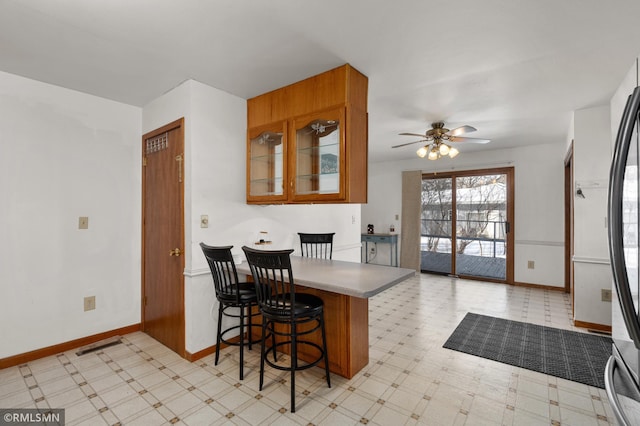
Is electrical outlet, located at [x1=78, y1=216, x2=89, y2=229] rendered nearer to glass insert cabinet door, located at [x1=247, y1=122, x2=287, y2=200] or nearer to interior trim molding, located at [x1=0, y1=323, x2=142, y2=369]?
interior trim molding, located at [x1=0, y1=323, x2=142, y2=369]

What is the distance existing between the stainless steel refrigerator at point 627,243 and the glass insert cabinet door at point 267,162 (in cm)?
221

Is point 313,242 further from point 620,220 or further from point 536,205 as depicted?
point 536,205

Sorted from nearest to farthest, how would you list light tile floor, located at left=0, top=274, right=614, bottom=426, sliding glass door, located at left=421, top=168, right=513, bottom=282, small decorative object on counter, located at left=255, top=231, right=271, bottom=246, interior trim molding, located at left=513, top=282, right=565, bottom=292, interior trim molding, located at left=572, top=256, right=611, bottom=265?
1. light tile floor, located at left=0, top=274, right=614, bottom=426
2. small decorative object on counter, located at left=255, top=231, right=271, bottom=246
3. interior trim molding, located at left=572, top=256, right=611, bottom=265
4. interior trim molding, located at left=513, top=282, right=565, bottom=292
5. sliding glass door, located at left=421, top=168, right=513, bottom=282

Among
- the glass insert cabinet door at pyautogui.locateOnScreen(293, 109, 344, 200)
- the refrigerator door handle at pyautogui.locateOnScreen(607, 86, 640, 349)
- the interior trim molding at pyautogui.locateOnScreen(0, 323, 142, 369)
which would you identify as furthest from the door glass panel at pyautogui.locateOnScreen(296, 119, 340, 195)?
the interior trim molding at pyautogui.locateOnScreen(0, 323, 142, 369)

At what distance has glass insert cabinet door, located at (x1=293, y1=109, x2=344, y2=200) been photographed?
7.73 ft

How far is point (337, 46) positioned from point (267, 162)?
127cm

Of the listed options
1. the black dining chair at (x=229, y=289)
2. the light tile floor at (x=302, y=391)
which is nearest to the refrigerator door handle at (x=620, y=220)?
the light tile floor at (x=302, y=391)

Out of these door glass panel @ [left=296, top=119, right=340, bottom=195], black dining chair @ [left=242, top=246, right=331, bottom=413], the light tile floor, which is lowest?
the light tile floor

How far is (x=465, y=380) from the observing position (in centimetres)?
235

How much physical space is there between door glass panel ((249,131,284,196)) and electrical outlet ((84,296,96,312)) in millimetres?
1875

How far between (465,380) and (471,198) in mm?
4214

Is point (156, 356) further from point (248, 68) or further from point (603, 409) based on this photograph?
point (603, 409)

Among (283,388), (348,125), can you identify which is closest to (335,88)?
(348,125)

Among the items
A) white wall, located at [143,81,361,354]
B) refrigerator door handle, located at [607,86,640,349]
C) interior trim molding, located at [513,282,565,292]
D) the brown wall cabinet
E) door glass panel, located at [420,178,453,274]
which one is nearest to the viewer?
refrigerator door handle, located at [607,86,640,349]
